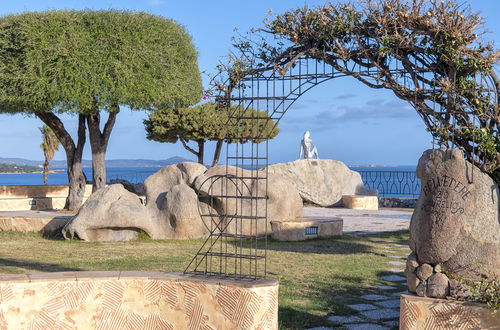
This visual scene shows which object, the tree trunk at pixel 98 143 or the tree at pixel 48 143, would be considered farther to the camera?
the tree at pixel 48 143

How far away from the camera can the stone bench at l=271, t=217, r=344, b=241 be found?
1521 cm

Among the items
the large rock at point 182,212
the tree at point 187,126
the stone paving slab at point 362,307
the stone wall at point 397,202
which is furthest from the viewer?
the tree at point 187,126

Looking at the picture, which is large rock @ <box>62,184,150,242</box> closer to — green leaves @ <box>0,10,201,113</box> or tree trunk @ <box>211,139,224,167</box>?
green leaves @ <box>0,10,201,113</box>

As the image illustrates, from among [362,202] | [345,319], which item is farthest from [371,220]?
[345,319]

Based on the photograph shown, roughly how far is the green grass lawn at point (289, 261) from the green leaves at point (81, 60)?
507 centimetres

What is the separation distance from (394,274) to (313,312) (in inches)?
137

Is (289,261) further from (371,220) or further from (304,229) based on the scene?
(371,220)

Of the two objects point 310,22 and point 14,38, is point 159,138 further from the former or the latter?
point 310,22

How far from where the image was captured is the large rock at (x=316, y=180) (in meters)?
26.2

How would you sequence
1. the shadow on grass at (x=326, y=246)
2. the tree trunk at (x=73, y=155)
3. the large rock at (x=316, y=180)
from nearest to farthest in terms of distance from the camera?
the shadow on grass at (x=326, y=246)
the tree trunk at (x=73, y=155)
the large rock at (x=316, y=180)

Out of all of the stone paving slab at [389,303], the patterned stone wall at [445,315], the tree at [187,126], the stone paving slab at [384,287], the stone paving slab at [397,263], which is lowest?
the stone paving slab at [397,263]

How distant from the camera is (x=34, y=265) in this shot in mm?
11266

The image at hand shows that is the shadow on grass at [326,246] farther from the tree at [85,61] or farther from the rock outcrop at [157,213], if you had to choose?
the tree at [85,61]

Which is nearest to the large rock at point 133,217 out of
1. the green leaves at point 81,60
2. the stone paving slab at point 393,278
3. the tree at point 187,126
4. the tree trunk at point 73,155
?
the green leaves at point 81,60
